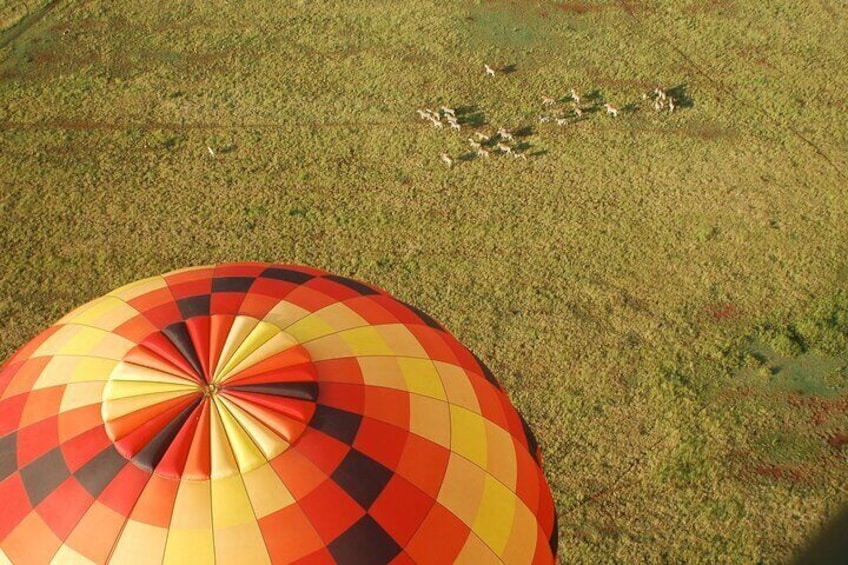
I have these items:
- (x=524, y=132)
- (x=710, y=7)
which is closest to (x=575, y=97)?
(x=524, y=132)

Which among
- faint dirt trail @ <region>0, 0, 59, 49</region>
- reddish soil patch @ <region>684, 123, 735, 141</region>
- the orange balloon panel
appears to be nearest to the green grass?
reddish soil patch @ <region>684, 123, 735, 141</region>

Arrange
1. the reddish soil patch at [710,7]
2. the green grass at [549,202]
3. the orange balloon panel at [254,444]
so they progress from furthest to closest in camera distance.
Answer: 1. the reddish soil patch at [710,7]
2. the green grass at [549,202]
3. the orange balloon panel at [254,444]

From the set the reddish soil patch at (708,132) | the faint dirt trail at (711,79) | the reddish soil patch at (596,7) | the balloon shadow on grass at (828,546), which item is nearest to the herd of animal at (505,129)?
the reddish soil patch at (708,132)

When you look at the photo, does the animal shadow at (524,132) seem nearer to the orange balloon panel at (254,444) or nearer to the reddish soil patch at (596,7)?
the reddish soil patch at (596,7)

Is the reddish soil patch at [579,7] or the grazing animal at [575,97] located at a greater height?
the reddish soil patch at [579,7]

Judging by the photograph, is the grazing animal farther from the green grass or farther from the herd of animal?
the green grass

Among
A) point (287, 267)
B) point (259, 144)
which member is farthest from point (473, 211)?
point (287, 267)

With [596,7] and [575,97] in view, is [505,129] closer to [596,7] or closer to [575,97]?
[575,97]
